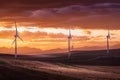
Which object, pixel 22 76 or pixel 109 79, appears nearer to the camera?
pixel 22 76

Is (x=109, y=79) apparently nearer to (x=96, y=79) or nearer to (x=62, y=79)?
(x=96, y=79)

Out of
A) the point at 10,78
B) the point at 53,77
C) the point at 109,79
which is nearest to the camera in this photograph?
the point at 10,78

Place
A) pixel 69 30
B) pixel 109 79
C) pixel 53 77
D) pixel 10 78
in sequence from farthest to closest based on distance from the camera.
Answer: pixel 69 30, pixel 109 79, pixel 53 77, pixel 10 78

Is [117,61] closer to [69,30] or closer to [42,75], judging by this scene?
[69,30]

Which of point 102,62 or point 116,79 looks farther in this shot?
point 102,62

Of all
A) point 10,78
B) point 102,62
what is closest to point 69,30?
point 102,62

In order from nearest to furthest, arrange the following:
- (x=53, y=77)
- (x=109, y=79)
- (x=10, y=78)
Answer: (x=10, y=78) → (x=53, y=77) → (x=109, y=79)

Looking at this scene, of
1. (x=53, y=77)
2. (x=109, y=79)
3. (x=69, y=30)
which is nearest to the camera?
(x=53, y=77)

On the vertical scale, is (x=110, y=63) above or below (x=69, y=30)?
below

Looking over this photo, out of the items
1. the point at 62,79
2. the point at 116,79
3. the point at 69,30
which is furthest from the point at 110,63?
the point at 62,79
